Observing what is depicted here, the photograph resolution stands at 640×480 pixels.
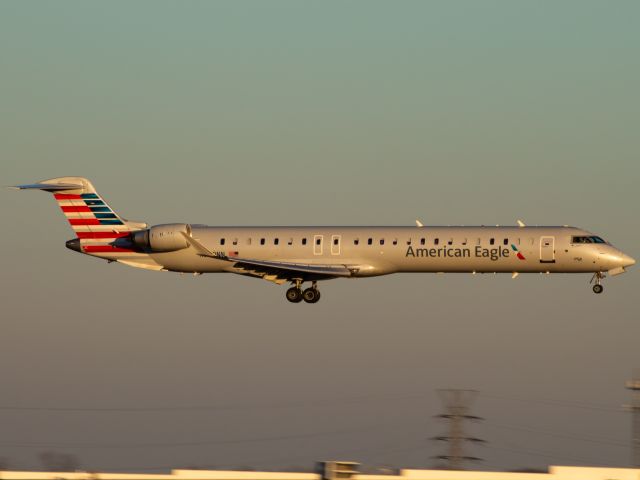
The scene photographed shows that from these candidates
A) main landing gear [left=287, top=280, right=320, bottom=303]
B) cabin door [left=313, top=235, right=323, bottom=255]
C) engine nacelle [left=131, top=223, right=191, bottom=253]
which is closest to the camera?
cabin door [left=313, top=235, right=323, bottom=255]

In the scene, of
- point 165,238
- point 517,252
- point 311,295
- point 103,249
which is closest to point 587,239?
point 517,252

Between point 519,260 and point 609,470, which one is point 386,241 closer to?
point 519,260

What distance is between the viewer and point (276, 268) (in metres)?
64.9

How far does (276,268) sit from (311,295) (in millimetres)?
2406

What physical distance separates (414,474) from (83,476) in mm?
10674

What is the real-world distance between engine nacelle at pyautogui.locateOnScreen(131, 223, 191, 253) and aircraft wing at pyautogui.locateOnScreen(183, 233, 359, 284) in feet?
1.19

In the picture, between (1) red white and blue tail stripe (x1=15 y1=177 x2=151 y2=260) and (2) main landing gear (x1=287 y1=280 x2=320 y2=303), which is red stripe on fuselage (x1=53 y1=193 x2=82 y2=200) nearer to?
(1) red white and blue tail stripe (x1=15 y1=177 x2=151 y2=260)

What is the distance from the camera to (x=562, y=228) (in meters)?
64.0

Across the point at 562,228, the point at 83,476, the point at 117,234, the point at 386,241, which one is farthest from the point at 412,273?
the point at 83,476

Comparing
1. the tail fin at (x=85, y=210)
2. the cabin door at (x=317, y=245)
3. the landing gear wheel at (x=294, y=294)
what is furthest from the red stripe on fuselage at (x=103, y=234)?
the cabin door at (x=317, y=245)

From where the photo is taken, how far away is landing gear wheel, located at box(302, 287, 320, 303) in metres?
66.4

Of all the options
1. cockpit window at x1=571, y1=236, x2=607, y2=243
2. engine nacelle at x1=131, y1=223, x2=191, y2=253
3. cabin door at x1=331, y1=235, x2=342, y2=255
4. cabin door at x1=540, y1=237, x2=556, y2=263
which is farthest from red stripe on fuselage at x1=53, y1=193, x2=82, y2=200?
cockpit window at x1=571, y1=236, x2=607, y2=243

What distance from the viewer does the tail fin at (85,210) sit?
69688 mm

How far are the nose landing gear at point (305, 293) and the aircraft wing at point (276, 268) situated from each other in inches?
22.7
